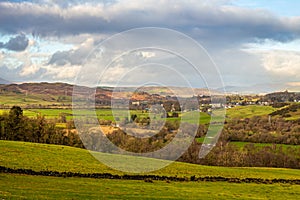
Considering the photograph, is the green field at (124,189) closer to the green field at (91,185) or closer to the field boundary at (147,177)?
the green field at (91,185)

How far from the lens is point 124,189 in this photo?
37906 millimetres

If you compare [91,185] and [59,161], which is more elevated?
[59,161]

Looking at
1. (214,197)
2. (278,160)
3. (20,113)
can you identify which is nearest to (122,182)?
(214,197)

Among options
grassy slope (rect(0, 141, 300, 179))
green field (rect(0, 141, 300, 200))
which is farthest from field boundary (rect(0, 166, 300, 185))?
grassy slope (rect(0, 141, 300, 179))

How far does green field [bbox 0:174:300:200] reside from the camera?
3111 centimetres

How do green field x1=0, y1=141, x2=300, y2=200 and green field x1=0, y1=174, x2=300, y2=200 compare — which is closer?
green field x1=0, y1=174, x2=300, y2=200

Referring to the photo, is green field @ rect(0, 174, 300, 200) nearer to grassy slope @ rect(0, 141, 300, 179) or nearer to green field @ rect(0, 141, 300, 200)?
green field @ rect(0, 141, 300, 200)

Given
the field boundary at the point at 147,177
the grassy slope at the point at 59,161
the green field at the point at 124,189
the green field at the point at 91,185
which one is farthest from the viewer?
the grassy slope at the point at 59,161

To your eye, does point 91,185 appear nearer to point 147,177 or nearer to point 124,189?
point 124,189

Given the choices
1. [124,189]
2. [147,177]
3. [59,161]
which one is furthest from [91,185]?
[59,161]

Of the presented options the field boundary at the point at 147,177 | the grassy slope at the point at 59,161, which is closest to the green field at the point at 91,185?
the grassy slope at the point at 59,161

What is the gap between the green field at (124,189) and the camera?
102 ft

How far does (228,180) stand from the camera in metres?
53.0

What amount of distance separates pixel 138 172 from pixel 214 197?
588 inches
